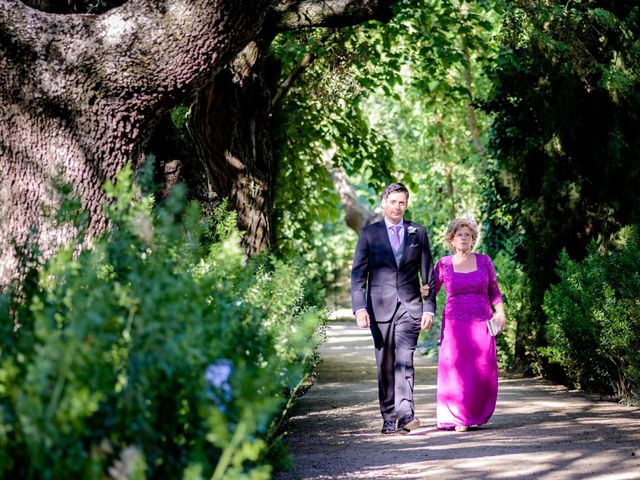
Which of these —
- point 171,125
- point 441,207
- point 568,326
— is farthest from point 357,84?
point 441,207

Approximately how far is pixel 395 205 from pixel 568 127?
17.0ft

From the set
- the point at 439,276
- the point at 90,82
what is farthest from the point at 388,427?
the point at 90,82

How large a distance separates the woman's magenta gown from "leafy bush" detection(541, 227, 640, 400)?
1473mm

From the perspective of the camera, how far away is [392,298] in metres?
9.91

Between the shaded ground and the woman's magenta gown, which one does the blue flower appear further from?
the woman's magenta gown

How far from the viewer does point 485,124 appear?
30094 mm

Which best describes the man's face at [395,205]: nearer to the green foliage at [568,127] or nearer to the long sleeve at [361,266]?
the long sleeve at [361,266]

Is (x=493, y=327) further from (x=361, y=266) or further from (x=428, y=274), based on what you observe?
(x=361, y=266)

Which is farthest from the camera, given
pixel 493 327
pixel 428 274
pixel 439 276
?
pixel 439 276

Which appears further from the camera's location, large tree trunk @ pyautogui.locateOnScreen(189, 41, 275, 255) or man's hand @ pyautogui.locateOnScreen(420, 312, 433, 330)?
large tree trunk @ pyautogui.locateOnScreen(189, 41, 275, 255)

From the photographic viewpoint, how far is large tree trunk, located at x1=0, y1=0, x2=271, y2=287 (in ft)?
23.0

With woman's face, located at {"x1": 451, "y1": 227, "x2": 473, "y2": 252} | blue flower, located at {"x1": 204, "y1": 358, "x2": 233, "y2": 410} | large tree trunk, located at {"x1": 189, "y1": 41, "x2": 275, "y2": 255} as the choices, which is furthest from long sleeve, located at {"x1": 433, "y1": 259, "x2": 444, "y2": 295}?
blue flower, located at {"x1": 204, "y1": 358, "x2": 233, "y2": 410}

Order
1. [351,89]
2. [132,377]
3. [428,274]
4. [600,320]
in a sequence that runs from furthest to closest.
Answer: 1. [351,89]
2. [600,320]
3. [428,274]
4. [132,377]

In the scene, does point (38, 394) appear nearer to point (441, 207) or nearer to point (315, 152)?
point (315, 152)
